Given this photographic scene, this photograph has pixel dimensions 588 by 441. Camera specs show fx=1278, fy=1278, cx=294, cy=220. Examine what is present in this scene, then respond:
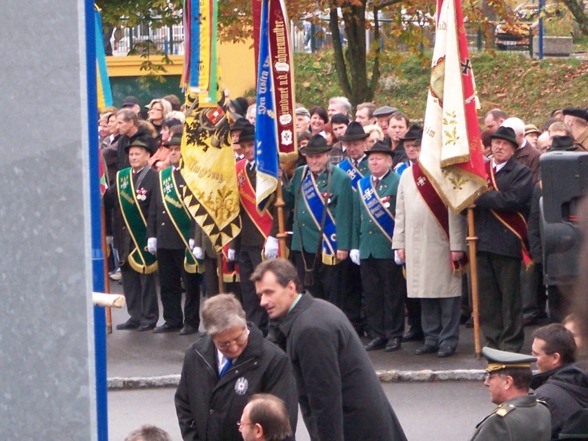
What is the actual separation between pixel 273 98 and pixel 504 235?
246 cm

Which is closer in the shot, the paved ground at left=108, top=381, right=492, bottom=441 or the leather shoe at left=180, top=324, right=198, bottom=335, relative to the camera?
the paved ground at left=108, top=381, right=492, bottom=441

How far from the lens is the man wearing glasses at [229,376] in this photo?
6.24 metres

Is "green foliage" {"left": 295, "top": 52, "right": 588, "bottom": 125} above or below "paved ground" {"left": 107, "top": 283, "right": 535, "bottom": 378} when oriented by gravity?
above

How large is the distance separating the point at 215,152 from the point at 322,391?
→ 596 cm

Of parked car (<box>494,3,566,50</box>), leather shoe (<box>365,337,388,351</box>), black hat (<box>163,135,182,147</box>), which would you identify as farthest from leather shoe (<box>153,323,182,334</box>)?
parked car (<box>494,3,566,50</box>)

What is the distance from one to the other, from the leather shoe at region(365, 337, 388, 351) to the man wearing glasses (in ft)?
18.0

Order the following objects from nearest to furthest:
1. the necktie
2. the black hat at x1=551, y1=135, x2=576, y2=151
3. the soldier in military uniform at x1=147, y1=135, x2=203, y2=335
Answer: the necktie, the black hat at x1=551, y1=135, x2=576, y2=151, the soldier in military uniform at x1=147, y1=135, x2=203, y2=335

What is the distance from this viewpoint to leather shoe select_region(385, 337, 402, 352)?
11755 mm

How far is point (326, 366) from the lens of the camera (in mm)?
6250

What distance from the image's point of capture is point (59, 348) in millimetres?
2250

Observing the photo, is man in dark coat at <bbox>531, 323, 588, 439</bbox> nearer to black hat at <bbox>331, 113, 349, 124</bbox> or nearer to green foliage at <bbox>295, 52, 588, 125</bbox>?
black hat at <bbox>331, 113, 349, 124</bbox>

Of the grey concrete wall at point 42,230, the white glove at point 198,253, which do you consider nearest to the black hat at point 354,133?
the white glove at point 198,253

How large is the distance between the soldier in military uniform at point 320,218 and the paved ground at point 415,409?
174 cm

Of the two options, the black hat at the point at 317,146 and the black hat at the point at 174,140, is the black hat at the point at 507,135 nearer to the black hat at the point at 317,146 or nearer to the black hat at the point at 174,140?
the black hat at the point at 317,146
